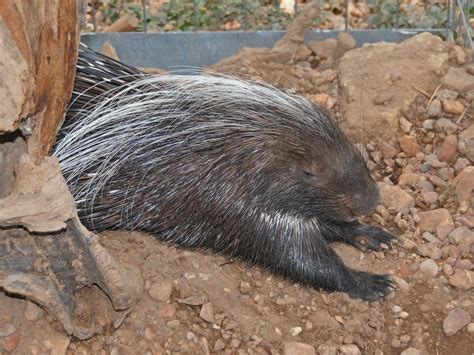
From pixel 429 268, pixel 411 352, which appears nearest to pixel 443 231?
pixel 429 268

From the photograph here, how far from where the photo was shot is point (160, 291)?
224cm

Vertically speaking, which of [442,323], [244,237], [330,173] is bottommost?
[442,323]

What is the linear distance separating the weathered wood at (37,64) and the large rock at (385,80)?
153cm

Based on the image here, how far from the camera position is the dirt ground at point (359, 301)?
213cm

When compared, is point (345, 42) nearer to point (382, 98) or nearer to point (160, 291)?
point (382, 98)

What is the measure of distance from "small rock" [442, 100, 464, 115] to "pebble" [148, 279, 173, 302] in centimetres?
156

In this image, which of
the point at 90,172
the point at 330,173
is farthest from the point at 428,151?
the point at 90,172

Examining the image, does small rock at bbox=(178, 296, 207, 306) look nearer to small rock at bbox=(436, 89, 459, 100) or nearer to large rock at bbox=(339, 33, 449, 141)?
large rock at bbox=(339, 33, 449, 141)

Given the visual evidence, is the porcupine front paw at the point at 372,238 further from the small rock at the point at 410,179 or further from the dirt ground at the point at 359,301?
the small rock at the point at 410,179

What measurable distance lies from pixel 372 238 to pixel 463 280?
368 mm

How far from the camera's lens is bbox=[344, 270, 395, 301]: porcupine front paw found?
2.48m

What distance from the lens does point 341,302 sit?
96.0 inches

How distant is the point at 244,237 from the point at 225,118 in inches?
15.2

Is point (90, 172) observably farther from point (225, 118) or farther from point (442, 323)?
point (442, 323)
